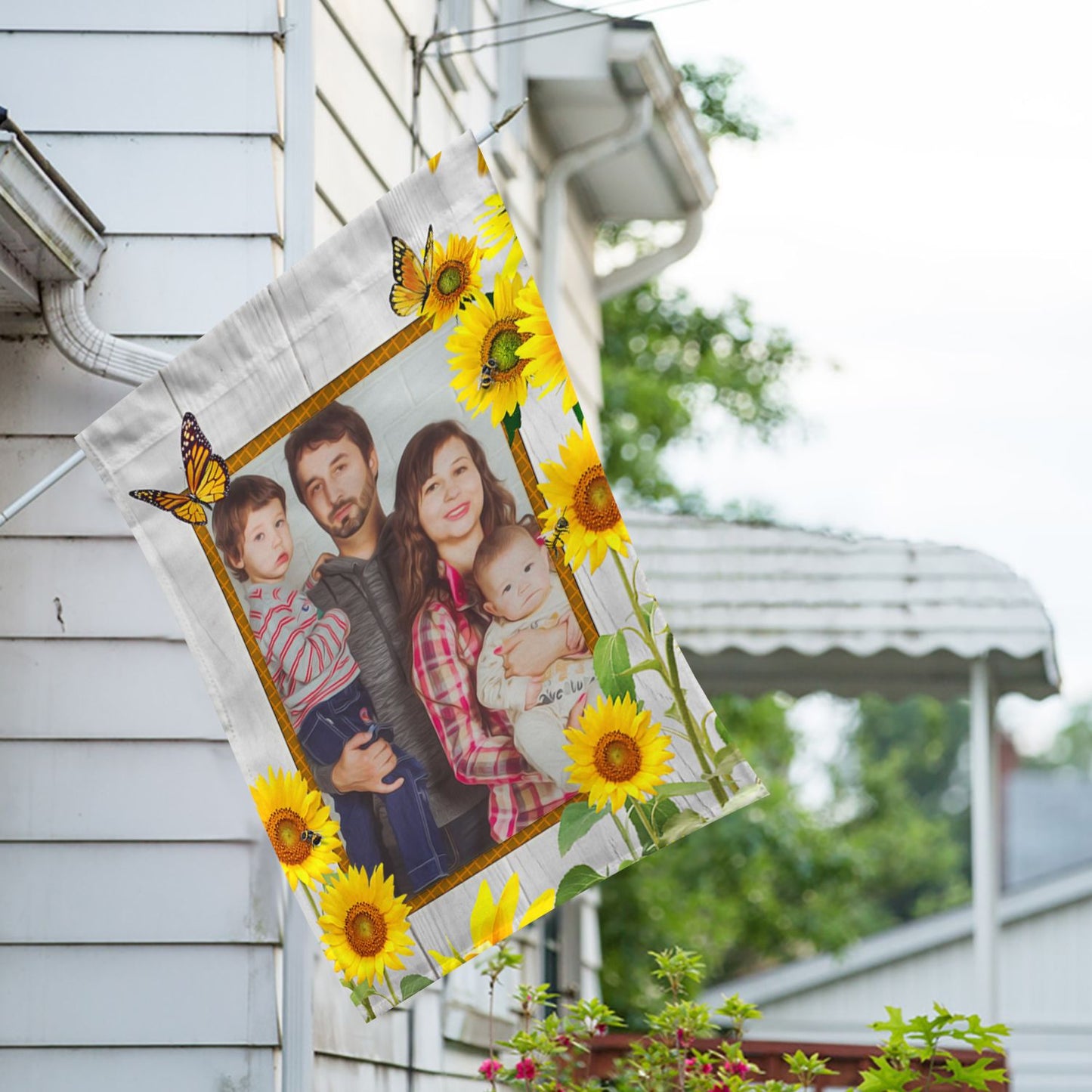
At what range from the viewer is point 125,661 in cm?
344

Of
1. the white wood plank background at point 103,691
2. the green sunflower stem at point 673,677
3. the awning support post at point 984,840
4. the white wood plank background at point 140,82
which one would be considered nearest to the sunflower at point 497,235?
the green sunflower stem at point 673,677

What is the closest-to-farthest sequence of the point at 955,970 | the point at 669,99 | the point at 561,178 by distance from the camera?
the point at 669,99 < the point at 561,178 < the point at 955,970

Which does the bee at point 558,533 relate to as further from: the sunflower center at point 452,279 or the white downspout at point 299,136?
the white downspout at point 299,136

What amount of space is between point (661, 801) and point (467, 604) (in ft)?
1.63

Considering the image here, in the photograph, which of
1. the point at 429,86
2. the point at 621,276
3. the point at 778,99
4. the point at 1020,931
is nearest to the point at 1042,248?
the point at 1020,931

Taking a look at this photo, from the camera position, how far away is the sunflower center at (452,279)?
2.82 m

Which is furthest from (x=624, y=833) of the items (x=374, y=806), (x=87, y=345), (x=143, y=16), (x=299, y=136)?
(x=143, y=16)

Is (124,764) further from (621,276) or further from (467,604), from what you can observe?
(621,276)

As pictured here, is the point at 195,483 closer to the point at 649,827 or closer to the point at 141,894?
the point at 141,894

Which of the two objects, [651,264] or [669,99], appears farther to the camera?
[651,264]

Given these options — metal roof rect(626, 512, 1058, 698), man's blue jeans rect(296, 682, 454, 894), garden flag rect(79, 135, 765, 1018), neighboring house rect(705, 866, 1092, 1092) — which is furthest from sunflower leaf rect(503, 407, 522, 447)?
neighboring house rect(705, 866, 1092, 1092)

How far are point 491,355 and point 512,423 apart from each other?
0.13 m

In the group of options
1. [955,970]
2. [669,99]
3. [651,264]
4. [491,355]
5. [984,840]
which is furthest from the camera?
[955,970]

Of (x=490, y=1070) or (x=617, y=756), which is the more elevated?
(x=617, y=756)
